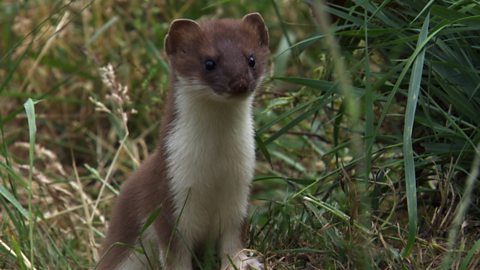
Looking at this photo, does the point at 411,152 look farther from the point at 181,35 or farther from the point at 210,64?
the point at 181,35

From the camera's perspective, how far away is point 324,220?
3957mm

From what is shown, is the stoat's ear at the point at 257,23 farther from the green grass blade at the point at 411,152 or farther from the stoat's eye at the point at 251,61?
the green grass blade at the point at 411,152

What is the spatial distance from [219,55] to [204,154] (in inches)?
15.2

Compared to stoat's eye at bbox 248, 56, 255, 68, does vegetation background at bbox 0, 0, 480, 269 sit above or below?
below

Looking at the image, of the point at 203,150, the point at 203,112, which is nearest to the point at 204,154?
the point at 203,150

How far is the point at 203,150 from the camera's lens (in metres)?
3.92

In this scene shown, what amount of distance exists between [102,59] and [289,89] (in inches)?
74.9

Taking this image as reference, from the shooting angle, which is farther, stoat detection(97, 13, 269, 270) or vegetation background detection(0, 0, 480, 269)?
stoat detection(97, 13, 269, 270)

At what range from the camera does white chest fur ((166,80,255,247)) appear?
392 centimetres

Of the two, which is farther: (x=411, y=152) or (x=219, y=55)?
(x=219, y=55)

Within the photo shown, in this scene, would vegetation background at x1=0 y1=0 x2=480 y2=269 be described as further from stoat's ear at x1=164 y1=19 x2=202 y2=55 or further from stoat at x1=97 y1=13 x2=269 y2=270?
stoat's ear at x1=164 y1=19 x2=202 y2=55

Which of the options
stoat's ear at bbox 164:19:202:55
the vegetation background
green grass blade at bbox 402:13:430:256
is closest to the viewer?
green grass blade at bbox 402:13:430:256

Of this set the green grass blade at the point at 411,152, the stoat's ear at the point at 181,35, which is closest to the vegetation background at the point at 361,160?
the green grass blade at the point at 411,152

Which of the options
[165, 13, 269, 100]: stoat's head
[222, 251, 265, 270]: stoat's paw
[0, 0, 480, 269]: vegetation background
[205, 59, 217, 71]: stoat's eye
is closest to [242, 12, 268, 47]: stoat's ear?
[165, 13, 269, 100]: stoat's head
